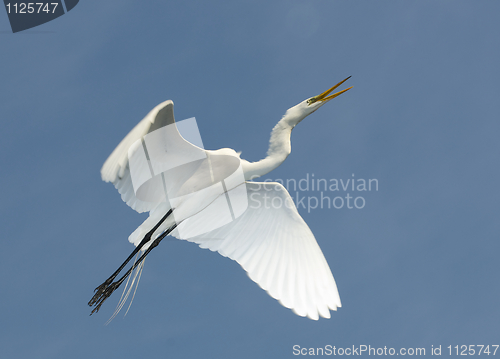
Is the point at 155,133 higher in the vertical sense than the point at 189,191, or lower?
higher

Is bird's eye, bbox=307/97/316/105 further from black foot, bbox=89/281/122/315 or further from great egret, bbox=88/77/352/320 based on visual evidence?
black foot, bbox=89/281/122/315

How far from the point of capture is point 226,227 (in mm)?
9297

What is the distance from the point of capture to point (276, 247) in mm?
8953

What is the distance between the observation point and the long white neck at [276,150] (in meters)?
8.31

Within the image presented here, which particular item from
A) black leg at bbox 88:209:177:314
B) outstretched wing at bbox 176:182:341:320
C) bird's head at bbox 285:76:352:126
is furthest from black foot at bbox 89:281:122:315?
bird's head at bbox 285:76:352:126

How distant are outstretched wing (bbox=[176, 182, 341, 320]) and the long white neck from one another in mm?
469

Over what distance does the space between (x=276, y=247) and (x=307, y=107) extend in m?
2.68

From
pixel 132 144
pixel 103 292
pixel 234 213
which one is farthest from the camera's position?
pixel 234 213

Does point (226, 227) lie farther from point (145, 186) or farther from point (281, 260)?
point (145, 186)

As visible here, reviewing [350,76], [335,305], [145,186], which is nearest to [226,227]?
[145,186]

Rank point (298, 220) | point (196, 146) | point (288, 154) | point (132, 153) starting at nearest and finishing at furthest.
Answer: point (132, 153) → point (196, 146) → point (288, 154) → point (298, 220)

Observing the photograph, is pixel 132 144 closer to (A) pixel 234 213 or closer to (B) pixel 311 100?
(A) pixel 234 213

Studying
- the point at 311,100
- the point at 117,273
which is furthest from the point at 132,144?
the point at 311,100

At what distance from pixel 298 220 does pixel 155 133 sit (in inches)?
131
